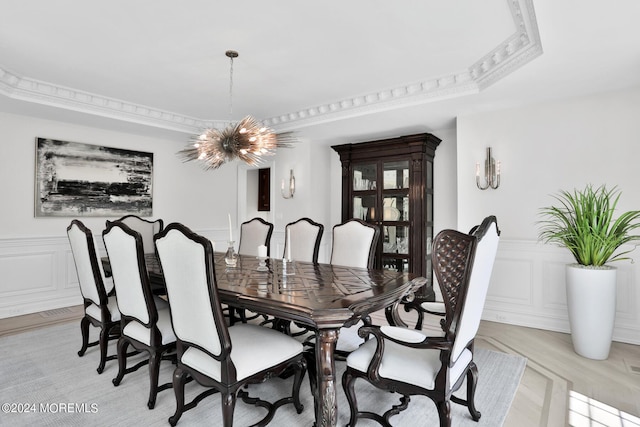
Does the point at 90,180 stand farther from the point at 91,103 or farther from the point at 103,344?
the point at 103,344

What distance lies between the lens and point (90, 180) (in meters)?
4.55

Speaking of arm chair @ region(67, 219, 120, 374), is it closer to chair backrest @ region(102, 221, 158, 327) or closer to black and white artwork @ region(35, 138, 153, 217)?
chair backrest @ region(102, 221, 158, 327)

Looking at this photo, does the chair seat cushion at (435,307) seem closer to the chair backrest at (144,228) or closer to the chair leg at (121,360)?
the chair leg at (121,360)

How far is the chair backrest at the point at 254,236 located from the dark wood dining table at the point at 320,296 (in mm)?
982

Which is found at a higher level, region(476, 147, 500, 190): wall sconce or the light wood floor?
region(476, 147, 500, 190): wall sconce

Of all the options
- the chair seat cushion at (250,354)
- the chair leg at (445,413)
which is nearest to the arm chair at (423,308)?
the chair leg at (445,413)

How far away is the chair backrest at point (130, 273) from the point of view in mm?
2031

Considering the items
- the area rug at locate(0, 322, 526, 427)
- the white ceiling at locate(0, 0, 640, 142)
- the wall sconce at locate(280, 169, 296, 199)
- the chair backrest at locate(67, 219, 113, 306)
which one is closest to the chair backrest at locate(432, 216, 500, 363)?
the area rug at locate(0, 322, 526, 427)

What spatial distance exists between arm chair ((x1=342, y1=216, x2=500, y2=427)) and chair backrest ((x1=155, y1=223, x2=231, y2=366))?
2.27 ft

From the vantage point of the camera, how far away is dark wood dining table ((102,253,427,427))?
5.32 ft

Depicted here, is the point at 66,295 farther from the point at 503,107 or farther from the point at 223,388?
the point at 503,107

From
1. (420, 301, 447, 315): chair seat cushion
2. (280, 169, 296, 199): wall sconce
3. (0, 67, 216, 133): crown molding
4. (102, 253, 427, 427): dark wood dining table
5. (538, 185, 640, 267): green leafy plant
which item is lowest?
(420, 301, 447, 315): chair seat cushion

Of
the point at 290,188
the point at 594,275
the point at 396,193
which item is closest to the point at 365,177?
the point at 396,193

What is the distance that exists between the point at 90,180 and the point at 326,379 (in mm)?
4337
